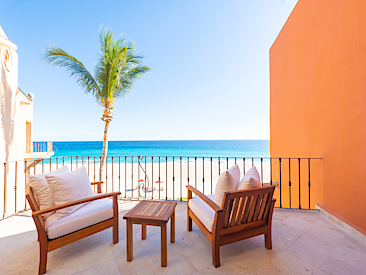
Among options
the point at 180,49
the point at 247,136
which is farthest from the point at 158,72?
the point at 247,136

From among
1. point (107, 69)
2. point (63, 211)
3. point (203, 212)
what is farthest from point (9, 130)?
point (203, 212)

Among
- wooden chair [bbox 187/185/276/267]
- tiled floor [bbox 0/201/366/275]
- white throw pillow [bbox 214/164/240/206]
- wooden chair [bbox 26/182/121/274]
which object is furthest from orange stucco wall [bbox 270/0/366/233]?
wooden chair [bbox 26/182/121/274]

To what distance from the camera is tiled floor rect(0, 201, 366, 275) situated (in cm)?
139

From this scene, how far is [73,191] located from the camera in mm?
1691

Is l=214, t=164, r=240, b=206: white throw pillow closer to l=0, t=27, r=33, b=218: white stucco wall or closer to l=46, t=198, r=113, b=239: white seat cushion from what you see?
l=46, t=198, r=113, b=239: white seat cushion

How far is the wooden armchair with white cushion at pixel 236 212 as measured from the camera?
1.43 m

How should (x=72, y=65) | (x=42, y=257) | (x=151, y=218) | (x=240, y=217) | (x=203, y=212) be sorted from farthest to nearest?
(x=72, y=65) → (x=203, y=212) → (x=240, y=217) → (x=151, y=218) → (x=42, y=257)

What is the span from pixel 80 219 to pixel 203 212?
1252 millimetres

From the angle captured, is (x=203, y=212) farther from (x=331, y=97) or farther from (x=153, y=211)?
(x=331, y=97)

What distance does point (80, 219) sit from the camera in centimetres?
155

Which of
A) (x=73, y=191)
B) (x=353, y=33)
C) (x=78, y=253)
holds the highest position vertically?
(x=353, y=33)

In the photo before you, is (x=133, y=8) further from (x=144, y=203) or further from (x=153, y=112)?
(x=153, y=112)

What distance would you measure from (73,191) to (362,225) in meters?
3.37

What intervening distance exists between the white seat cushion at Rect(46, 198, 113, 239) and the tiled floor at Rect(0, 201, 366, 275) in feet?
1.02
